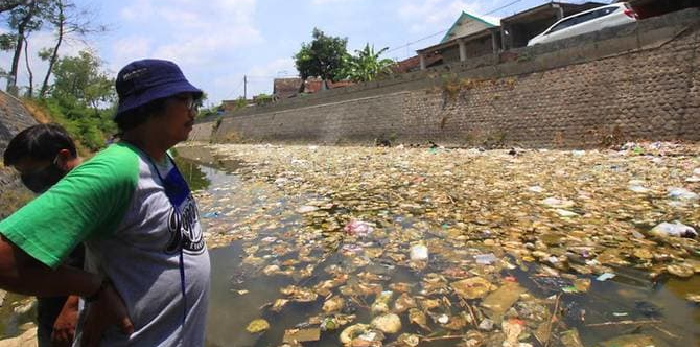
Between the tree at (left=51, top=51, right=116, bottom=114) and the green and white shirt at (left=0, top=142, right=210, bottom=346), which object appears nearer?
the green and white shirt at (left=0, top=142, right=210, bottom=346)

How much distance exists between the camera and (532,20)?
18562 mm

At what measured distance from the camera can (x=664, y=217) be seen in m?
3.61

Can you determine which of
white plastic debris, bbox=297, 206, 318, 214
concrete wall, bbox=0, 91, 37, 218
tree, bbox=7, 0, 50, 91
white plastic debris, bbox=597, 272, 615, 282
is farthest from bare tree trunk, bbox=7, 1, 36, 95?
white plastic debris, bbox=597, 272, 615, 282

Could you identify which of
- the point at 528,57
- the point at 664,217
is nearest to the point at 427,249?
the point at 664,217

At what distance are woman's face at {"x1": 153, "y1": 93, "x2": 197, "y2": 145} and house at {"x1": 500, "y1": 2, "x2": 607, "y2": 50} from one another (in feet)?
63.5

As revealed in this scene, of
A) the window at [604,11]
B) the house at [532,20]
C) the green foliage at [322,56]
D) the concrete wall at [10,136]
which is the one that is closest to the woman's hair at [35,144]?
the concrete wall at [10,136]

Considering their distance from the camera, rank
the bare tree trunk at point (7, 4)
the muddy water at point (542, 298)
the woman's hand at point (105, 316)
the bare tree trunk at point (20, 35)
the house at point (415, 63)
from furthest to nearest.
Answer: the house at point (415, 63) < the bare tree trunk at point (20, 35) < the bare tree trunk at point (7, 4) < the muddy water at point (542, 298) < the woman's hand at point (105, 316)

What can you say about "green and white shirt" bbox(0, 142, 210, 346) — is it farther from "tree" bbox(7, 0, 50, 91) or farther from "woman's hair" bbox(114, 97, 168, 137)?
"tree" bbox(7, 0, 50, 91)

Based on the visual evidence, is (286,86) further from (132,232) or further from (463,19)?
(132,232)

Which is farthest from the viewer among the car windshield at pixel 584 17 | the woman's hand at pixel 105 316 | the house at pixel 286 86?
the house at pixel 286 86

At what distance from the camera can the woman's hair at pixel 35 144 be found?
145 centimetres

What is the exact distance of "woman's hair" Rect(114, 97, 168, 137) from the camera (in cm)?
108

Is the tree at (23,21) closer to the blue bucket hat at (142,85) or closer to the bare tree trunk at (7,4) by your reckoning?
the bare tree trunk at (7,4)

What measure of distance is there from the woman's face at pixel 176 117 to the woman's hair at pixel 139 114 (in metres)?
0.02
